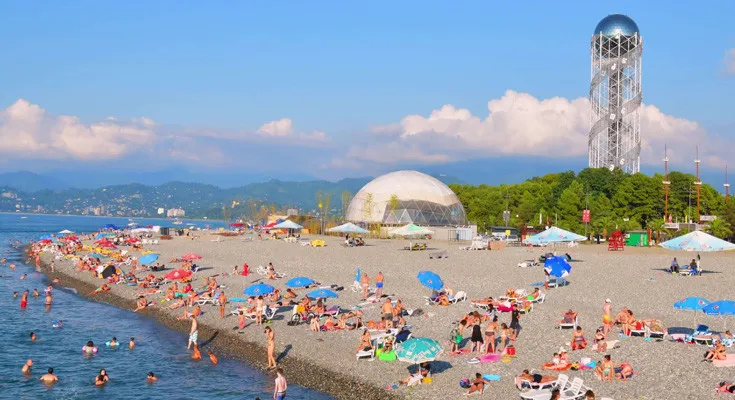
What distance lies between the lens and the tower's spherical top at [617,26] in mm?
111875

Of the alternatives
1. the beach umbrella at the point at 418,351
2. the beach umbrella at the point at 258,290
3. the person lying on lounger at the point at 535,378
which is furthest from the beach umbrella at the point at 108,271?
the person lying on lounger at the point at 535,378

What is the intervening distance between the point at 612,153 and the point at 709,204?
107ft

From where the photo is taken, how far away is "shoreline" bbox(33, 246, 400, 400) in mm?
17141

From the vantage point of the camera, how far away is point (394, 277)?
3700 cm

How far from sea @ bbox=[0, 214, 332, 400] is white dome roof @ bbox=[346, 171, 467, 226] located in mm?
60575

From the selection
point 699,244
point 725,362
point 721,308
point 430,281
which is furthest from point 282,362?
point 699,244

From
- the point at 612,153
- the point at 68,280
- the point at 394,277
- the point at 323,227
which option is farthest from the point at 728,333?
the point at 612,153

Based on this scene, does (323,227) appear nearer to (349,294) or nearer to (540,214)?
(540,214)

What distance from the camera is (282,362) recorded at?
800 inches

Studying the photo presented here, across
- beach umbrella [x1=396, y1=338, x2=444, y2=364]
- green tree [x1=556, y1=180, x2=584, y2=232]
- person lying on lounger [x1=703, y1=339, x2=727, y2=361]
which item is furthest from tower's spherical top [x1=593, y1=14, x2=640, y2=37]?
beach umbrella [x1=396, y1=338, x2=444, y2=364]

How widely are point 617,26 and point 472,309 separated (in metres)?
101

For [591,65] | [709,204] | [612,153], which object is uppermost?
[591,65]

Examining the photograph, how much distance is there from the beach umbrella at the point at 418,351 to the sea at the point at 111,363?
260 centimetres

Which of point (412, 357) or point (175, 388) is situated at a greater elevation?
point (412, 357)
